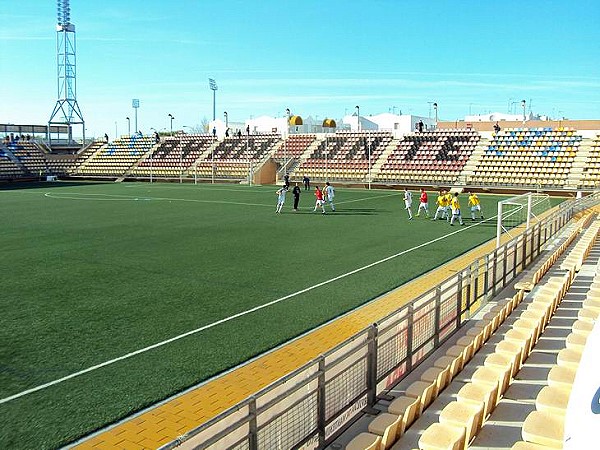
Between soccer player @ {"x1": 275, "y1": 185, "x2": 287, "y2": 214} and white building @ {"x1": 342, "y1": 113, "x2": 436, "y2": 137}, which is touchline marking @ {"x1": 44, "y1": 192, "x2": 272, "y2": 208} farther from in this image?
white building @ {"x1": 342, "y1": 113, "x2": 436, "y2": 137}

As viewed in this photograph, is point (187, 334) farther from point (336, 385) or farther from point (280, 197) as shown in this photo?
point (280, 197)

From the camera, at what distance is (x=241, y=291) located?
14.7 meters

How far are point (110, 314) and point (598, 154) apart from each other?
45705 millimetres

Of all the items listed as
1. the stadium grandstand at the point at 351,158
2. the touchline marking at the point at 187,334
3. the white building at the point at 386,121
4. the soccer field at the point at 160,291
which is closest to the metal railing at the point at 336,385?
the soccer field at the point at 160,291

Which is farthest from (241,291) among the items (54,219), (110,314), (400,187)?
(400,187)

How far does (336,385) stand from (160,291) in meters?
9.06

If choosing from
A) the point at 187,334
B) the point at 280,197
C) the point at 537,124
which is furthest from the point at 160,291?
the point at 537,124

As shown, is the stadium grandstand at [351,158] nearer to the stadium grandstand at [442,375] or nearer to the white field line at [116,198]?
the white field line at [116,198]

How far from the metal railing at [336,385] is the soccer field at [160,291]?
2.73m

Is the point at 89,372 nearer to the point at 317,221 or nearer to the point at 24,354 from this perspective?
the point at 24,354

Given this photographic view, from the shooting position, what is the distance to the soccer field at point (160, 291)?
895 cm

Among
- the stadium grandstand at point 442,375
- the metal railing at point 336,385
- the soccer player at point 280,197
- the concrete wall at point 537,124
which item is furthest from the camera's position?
the concrete wall at point 537,124

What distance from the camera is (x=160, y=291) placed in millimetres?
14789

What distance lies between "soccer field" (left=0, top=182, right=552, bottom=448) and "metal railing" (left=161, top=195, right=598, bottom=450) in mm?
2726
